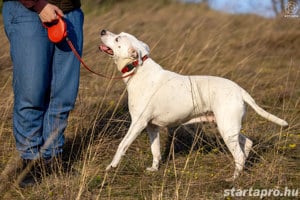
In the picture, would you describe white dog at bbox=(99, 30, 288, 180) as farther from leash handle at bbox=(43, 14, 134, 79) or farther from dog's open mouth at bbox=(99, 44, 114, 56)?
leash handle at bbox=(43, 14, 134, 79)

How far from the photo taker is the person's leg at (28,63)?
3.96 meters

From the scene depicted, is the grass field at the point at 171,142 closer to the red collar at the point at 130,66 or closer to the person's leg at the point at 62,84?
the person's leg at the point at 62,84

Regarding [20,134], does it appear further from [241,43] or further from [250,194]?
[241,43]

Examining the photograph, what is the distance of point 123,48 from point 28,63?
0.94 meters

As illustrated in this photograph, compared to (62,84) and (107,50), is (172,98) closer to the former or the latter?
(107,50)

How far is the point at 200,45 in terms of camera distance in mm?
9391

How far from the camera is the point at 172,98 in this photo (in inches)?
185

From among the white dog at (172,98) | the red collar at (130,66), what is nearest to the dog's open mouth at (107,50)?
the white dog at (172,98)

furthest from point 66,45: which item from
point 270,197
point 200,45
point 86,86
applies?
point 200,45

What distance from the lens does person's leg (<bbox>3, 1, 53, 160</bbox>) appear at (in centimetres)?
396

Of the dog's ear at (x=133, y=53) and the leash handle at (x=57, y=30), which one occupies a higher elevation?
the leash handle at (x=57, y=30)

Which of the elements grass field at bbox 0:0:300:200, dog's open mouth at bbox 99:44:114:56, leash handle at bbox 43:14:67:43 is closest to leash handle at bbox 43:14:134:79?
leash handle at bbox 43:14:67:43

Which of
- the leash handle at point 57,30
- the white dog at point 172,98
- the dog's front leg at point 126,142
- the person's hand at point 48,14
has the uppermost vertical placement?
the person's hand at point 48,14

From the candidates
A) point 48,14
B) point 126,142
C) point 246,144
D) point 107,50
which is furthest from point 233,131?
point 48,14
